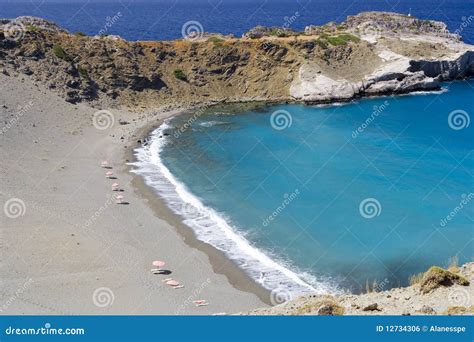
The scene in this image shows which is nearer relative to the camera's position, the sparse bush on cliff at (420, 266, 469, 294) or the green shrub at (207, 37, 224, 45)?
the sparse bush on cliff at (420, 266, 469, 294)

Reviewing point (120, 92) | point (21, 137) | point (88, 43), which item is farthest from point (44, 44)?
point (21, 137)

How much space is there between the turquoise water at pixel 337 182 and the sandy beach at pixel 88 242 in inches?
90.0

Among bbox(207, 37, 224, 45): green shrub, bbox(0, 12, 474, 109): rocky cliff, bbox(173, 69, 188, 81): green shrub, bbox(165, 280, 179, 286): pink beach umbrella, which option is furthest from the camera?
bbox(207, 37, 224, 45): green shrub

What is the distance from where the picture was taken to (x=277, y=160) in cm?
4803

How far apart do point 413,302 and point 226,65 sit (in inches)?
2270

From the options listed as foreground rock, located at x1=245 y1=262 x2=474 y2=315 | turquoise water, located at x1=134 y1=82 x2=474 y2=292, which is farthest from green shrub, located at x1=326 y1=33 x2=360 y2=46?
foreground rock, located at x1=245 y1=262 x2=474 y2=315

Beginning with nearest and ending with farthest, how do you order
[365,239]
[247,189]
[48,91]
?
[365,239] < [247,189] < [48,91]

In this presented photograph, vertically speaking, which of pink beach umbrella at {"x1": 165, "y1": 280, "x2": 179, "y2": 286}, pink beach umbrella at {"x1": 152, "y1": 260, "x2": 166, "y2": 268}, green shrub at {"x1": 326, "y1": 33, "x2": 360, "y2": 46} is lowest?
pink beach umbrella at {"x1": 165, "y1": 280, "x2": 179, "y2": 286}

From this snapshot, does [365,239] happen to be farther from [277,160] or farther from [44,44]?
[44,44]

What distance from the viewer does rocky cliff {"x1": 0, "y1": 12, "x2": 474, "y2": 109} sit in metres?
62.4

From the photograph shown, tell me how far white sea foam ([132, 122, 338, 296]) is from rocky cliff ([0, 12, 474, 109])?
20010mm

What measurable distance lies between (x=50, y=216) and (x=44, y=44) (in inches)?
1435

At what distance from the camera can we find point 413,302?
1884cm

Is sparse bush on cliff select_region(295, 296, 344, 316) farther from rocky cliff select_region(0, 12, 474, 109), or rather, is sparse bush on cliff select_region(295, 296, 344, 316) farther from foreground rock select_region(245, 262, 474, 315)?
rocky cliff select_region(0, 12, 474, 109)
